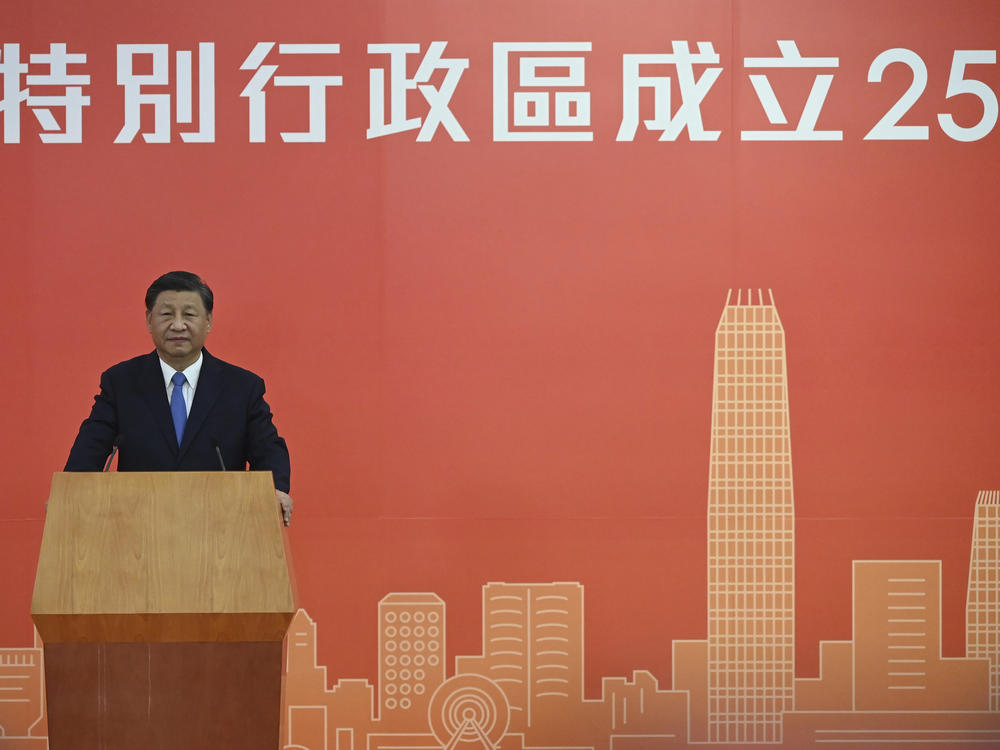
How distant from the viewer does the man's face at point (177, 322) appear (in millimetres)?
2402

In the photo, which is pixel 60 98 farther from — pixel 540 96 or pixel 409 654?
pixel 409 654

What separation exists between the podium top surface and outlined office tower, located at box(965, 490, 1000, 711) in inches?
88.5

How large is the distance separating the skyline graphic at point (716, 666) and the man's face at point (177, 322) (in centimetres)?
109

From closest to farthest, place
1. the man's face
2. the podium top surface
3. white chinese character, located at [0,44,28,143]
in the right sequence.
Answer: the podium top surface < the man's face < white chinese character, located at [0,44,28,143]

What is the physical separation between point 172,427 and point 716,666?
182 cm

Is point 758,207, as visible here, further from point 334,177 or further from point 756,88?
point 334,177

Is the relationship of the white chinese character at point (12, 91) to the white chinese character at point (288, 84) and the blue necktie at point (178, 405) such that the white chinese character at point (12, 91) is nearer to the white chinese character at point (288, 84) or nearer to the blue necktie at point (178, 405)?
the white chinese character at point (288, 84)

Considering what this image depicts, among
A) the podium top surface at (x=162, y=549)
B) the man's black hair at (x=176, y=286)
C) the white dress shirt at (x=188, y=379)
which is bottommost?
the podium top surface at (x=162, y=549)

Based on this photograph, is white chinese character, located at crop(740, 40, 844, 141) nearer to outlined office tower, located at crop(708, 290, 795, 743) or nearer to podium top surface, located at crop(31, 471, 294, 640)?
outlined office tower, located at crop(708, 290, 795, 743)

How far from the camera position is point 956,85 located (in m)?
3.16

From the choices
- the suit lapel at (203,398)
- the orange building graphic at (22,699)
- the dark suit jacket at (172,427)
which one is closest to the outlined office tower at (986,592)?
the dark suit jacket at (172,427)

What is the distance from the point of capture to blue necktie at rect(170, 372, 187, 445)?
2.44m

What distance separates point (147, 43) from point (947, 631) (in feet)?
10.2

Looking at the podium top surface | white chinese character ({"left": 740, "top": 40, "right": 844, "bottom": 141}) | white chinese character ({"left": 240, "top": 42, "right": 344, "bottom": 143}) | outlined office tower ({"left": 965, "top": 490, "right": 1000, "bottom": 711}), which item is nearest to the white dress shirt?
the podium top surface
